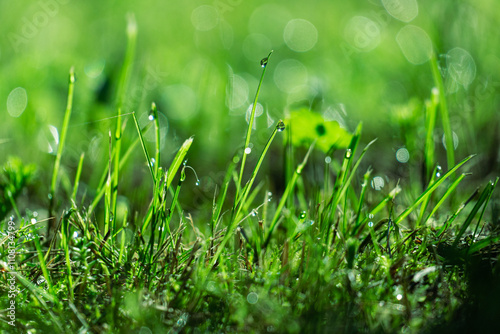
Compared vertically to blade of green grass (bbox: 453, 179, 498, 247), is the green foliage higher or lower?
lower

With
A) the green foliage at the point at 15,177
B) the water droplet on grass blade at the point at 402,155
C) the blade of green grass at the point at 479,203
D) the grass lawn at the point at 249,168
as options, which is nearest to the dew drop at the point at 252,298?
the grass lawn at the point at 249,168

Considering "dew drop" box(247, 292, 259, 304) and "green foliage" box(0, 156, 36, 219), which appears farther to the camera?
"green foliage" box(0, 156, 36, 219)

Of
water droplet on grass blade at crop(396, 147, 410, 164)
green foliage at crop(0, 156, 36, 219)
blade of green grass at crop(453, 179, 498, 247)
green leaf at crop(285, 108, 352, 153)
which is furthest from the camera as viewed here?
water droplet on grass blade at crop(396, 147, 410, 164)

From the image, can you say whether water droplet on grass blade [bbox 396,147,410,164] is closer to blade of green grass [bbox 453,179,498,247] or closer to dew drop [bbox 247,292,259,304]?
blade of green grass [bbox 453,179,498,247]

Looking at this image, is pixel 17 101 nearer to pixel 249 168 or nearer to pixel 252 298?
pixel 249 168

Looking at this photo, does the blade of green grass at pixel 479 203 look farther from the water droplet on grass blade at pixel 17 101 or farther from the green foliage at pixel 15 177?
the water droplet on grass blade at pixel 17 101

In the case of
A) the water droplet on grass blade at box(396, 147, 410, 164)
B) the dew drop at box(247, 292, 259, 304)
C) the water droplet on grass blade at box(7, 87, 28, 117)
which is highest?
the dew drop at box(247, 292, 259, 304)

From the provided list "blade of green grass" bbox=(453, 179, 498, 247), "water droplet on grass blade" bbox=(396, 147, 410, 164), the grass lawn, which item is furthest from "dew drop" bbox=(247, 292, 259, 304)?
"water droplet on grass blade" bbox=(396, 147, 410, 164)
